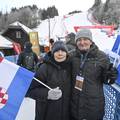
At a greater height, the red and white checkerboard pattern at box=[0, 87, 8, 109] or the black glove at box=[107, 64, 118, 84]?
the black glove at box=[107, 64, 118, 84]

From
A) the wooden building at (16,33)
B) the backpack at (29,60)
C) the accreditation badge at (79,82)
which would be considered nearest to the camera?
the accreditation badge at (79,82)

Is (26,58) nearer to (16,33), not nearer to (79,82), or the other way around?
(79,82)

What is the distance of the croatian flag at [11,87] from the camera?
16.6 feet

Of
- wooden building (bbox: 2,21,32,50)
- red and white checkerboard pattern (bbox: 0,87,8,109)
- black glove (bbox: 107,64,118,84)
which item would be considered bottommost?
wooden building (bbox: 2,21,32,50)

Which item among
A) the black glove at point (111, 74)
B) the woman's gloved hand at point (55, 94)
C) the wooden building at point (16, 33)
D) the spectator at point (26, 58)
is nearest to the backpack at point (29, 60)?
the spectator at point (26, 58)

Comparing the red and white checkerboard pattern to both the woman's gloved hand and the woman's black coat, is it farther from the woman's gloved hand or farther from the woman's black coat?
the woman's gloved hand

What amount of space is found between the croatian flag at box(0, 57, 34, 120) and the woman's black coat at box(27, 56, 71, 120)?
0.44 ft

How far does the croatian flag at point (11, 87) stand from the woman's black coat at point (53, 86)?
0.44ft

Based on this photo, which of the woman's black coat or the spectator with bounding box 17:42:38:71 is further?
the spectator with bounding box 17:42:38:71

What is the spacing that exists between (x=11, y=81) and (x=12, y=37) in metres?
71.7

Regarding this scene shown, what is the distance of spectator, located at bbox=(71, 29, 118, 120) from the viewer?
16.6ft

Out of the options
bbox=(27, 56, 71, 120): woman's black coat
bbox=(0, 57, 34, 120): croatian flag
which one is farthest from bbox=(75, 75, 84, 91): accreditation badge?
bbox=(0, 57, 34, 120): croatian flag

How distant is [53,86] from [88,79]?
0.37 meters

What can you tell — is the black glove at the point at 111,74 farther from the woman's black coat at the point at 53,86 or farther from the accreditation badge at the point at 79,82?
the woman's black coat at the point at 53,86
